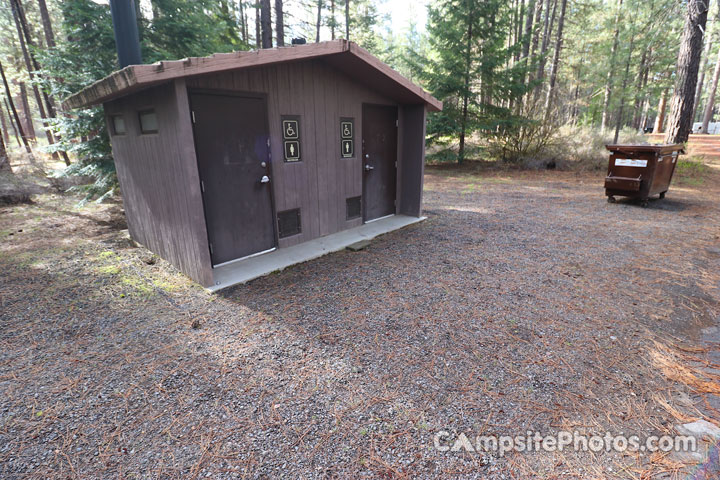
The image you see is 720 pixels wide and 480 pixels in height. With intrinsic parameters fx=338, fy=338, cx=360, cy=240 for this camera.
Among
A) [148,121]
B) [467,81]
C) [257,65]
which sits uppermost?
[467,81]

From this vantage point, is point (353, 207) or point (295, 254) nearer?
point (295, 254)

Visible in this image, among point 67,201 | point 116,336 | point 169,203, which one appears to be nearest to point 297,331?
point 116,336

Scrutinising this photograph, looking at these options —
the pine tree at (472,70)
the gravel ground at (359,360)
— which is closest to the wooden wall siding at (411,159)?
the gravel ground at (359,360)

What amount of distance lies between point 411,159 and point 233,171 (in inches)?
133

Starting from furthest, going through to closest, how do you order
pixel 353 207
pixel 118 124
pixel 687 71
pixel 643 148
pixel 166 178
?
pixel 687 71, pixel 643 148, pixel 353 207, pixel 118 124, pixel 166 178

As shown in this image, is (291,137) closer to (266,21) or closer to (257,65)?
(257,65)

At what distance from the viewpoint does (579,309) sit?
126 inches

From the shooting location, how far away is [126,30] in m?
4.79

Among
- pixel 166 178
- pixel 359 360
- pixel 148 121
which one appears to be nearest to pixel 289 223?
pixel 166 178

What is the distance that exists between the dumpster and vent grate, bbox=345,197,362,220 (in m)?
5.12

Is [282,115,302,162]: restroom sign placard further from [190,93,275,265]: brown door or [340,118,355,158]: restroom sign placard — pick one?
[340,118,355,158]: restroom sign placard

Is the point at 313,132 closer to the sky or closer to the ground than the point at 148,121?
closer to the ground

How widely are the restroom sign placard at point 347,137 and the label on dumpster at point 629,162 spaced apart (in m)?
5.53

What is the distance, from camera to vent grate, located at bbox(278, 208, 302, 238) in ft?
15.7
